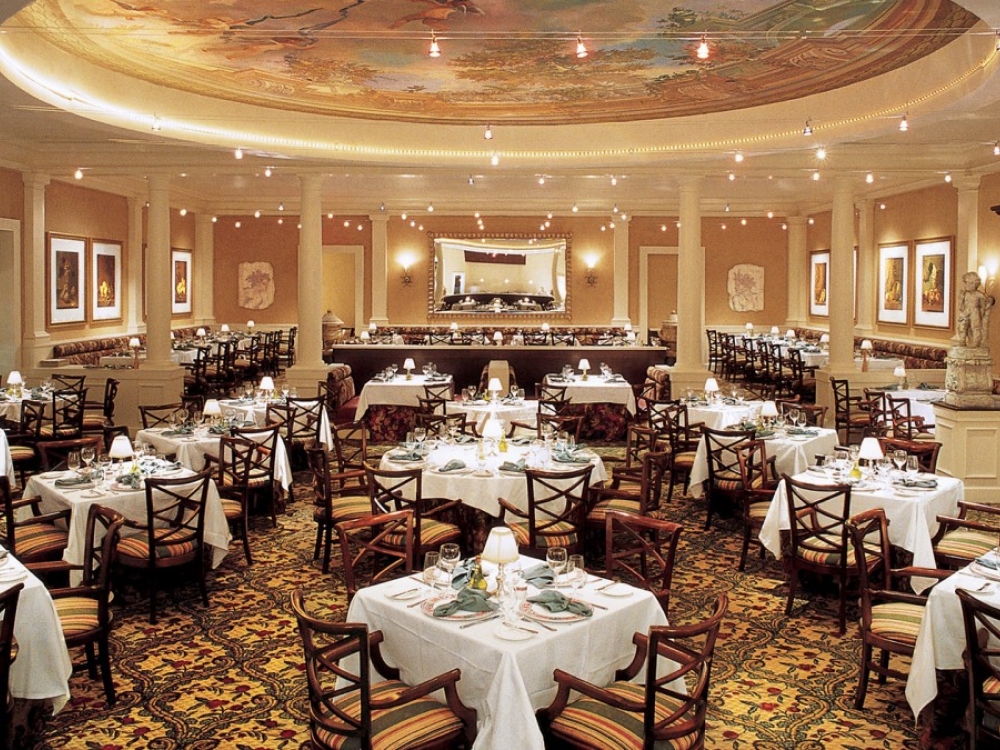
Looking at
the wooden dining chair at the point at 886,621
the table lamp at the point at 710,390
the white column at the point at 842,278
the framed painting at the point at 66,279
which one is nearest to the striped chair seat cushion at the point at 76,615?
the wooden dining chair at the point at 886,621

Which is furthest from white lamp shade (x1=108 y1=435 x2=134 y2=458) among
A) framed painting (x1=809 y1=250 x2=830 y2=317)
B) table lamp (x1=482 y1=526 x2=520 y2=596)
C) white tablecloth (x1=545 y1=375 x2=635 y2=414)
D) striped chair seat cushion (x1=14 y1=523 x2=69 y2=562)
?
framed painting (x1=809 y1=250 x2=830 y2=317)

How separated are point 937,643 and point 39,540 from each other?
17.1ft

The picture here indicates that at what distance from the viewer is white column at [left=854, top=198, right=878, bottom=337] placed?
17609 mm

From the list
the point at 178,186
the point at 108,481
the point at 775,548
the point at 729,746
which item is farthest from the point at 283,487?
the point at 178,186

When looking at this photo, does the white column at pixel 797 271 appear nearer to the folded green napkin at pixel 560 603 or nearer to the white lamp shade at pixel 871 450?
the white lamp shade at pixel 871 450

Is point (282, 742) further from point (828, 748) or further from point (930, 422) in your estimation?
point (930, 422)

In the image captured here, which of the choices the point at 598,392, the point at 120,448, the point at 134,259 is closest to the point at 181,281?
the point at 134,259

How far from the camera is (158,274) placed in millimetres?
13164

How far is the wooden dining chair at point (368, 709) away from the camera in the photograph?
3.60 m

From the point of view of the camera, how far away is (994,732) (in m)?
3.90

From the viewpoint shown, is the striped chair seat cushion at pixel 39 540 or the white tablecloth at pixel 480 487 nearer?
the striped chair seat cushion at pixel 39 540

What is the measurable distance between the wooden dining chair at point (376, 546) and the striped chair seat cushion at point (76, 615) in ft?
4.17

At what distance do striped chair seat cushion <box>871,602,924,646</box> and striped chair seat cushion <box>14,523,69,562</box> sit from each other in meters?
4.83

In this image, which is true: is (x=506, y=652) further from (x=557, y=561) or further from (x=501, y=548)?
(x=557, y=561)
